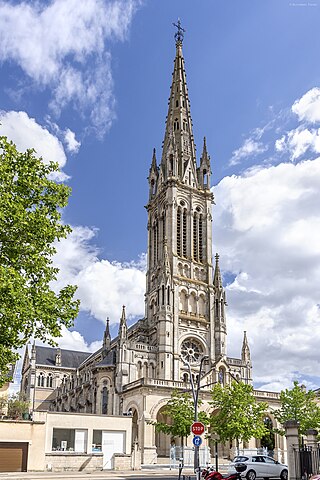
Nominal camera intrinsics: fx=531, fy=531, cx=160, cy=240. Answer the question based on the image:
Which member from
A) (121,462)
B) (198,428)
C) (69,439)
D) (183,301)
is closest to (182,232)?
(183,301)

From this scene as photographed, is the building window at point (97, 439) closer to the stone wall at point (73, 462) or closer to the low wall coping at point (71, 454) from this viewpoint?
the low wall coping at point (71, 454)

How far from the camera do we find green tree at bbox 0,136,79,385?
750 inches

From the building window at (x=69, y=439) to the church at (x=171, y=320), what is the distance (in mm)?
8146

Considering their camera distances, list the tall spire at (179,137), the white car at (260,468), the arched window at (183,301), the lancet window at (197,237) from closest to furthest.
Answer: the white car at (260,468), the arched window at (183,301), the lancet window at (197,237), the tall spire at (179,137)

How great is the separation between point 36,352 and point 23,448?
217 feet

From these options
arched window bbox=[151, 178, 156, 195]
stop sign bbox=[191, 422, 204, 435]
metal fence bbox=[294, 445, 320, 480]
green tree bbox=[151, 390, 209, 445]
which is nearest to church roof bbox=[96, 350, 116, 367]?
green tree bbox=[151, 390, 209, 445]

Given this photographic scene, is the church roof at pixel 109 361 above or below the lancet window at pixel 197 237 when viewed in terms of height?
below

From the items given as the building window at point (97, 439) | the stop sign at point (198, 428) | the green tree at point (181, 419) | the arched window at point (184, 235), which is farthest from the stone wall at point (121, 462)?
the arched window at point (184, 235)

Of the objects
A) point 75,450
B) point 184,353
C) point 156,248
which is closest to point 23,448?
point 75,450

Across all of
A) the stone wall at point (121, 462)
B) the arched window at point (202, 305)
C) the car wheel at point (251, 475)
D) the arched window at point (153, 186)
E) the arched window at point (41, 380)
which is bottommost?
the stone wall at point (121, 462)

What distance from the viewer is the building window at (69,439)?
40.5 m

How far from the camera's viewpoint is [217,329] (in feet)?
217

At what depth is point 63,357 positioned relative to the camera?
100250 millimetres

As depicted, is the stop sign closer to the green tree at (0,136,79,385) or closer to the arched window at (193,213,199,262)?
the green tree at (0,136,79,385)
